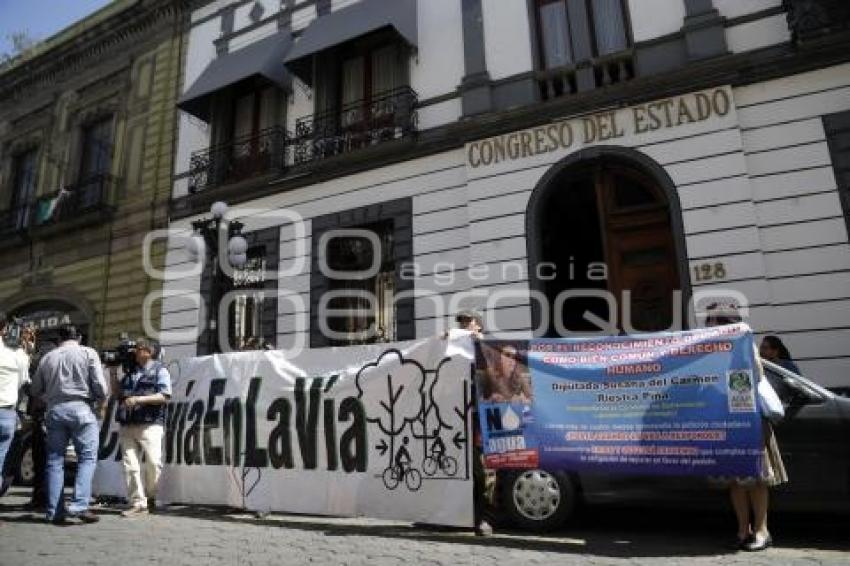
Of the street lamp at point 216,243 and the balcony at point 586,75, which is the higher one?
the balcony at point 586,75

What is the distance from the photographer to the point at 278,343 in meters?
12.6

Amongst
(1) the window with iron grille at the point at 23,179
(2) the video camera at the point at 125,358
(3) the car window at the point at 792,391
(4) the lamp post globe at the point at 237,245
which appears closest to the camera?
(3) the car window at the point at 792,391

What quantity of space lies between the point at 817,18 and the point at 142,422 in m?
10.6

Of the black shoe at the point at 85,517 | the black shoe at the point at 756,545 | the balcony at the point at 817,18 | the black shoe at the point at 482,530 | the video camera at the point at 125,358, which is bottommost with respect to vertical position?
the black shoe at the point at 756,545

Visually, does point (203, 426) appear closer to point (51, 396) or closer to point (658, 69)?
point (51, 396)

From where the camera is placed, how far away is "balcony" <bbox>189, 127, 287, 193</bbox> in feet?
Answer: 45.5

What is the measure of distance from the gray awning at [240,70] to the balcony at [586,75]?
6034 mm

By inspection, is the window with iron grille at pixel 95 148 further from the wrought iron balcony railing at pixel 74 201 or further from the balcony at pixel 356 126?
the balcony at pixel 356 126

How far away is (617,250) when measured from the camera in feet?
34.0

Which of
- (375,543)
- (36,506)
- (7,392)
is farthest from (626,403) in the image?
(36,506)

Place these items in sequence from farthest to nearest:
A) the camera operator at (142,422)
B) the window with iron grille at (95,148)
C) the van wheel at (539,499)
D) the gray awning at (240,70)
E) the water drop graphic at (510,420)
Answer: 1. the window with iron grille at (95,148)
2. the gray awning at (240,70)
3. the camera operator at (142,422)
4. the van wheel at (539,499)
5. the water drop graphic at (510,420)

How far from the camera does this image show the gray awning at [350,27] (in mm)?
12172

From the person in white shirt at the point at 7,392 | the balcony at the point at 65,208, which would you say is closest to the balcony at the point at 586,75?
the person in white shirt at the point at 7,392

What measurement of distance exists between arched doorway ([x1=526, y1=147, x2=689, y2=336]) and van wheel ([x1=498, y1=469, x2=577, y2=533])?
179 inches
